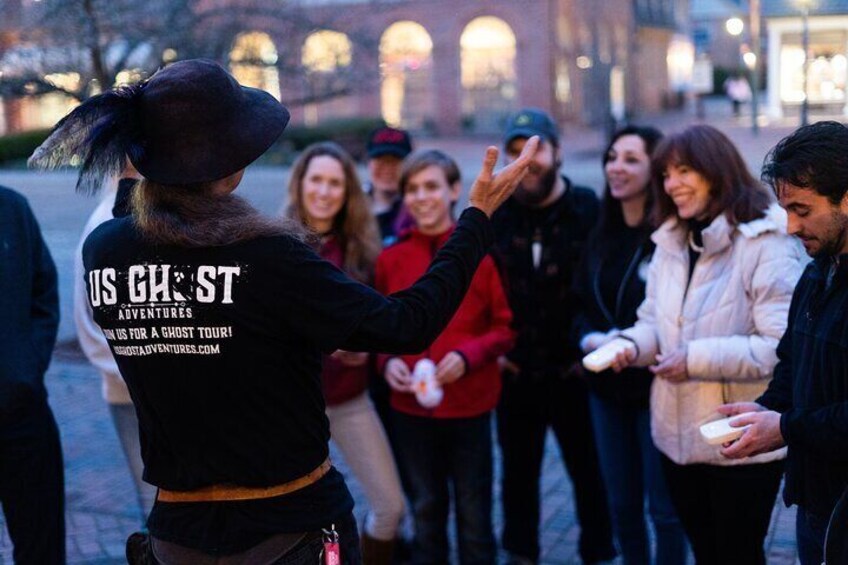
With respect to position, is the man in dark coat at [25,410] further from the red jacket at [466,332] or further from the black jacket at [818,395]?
the black jacket at [818,395]

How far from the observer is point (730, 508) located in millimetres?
3480

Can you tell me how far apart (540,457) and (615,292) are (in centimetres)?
100

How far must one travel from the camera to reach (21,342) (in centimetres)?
358

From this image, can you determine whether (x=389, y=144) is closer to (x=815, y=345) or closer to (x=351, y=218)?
(x=351, y=218)

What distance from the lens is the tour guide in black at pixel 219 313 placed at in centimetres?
220

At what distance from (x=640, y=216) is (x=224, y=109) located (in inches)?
93.8

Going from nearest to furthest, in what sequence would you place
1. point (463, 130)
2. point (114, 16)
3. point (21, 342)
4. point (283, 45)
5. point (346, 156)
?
point (21, 342), point (346, 156), point (114, 16), point (283, 45), point (463, 130)

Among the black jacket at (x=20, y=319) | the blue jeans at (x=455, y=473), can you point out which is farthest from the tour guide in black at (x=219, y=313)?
the blue jeans at (x=455, y=473)

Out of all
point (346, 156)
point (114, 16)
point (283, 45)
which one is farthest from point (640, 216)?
point (283, 45)

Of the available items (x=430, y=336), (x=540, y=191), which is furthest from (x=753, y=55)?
(x=430, y=336)

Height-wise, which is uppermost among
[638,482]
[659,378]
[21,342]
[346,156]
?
[346,156]

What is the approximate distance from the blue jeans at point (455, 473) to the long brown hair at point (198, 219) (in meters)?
2.19

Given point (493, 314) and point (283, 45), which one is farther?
point (283, 45)

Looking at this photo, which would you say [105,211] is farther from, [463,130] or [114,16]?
[463,130]
